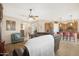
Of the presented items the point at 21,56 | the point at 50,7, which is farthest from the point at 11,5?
the point at 21,56

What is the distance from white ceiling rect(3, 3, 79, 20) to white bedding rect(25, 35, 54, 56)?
40 cm

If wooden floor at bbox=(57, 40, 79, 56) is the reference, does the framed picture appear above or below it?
above

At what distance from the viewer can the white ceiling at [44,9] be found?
2.24 m

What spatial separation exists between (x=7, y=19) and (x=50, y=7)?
834mm

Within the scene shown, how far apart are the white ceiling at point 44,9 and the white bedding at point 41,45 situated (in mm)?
405

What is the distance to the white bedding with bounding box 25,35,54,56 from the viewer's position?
227 centimetres

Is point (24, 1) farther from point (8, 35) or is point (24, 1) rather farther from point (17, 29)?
point (8, 35)

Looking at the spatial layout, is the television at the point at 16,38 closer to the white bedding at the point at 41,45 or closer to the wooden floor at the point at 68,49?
the white bedding at the point at 41,45

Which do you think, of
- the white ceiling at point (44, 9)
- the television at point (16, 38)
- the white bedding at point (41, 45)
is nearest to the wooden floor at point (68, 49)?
the white bedding at point (41, 45)

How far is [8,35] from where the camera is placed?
7.23ft

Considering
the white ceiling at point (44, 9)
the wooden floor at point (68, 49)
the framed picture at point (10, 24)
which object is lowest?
the wooden floor at point (68, 49)

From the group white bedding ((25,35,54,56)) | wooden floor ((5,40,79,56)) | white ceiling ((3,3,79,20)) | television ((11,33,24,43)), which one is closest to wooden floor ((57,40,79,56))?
wooden floor ((5,40,79,56))

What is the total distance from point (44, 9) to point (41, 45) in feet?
2.26

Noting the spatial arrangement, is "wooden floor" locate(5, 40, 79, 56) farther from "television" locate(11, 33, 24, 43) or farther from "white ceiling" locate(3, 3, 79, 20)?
"white ceiling" locate(3, 3, 79, 20)
